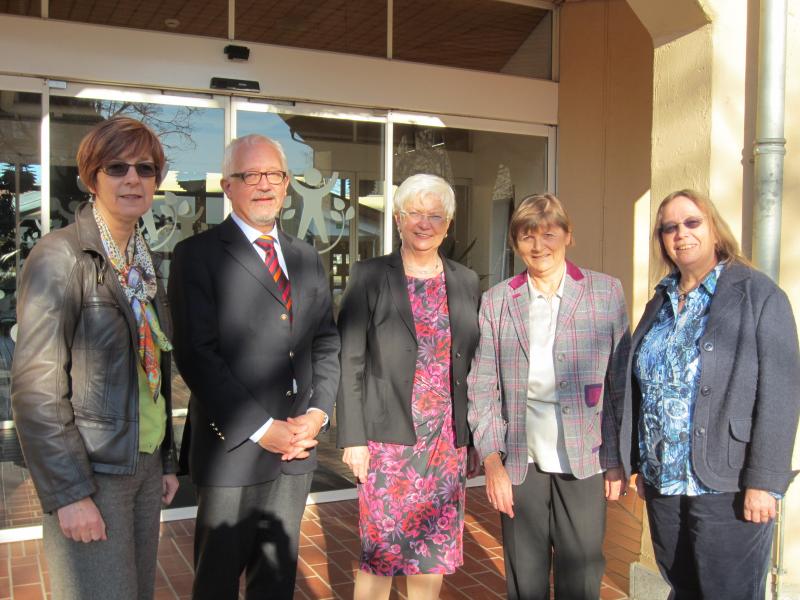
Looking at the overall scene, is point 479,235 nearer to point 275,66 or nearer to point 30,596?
point 275,66

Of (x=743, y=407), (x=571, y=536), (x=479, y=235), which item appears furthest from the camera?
(x=479, y=235)

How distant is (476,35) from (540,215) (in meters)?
3.88

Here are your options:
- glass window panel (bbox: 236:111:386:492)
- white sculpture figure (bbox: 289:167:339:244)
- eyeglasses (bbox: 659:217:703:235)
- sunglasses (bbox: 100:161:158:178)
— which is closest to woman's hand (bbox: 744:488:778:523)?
eyeglasses (bbox: 659:217:703:235)

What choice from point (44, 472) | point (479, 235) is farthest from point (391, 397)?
point (479, 235)

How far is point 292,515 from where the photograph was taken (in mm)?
2688

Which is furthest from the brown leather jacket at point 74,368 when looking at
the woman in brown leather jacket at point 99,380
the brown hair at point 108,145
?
the brown hair at point 108,145

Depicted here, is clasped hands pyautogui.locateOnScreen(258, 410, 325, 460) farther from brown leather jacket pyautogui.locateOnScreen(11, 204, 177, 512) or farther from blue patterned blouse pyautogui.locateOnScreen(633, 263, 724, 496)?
blue patterned blouse pyautogui.locateOnScreen(633, 263, 724, 496)

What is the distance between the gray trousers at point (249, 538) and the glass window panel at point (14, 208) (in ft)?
9.62

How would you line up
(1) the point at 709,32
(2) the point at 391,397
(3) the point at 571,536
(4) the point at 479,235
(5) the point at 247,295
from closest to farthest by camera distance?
(5) the point at 247,295
(3) the point at 571,536
(2) the point at 391,397
(1) the point at 709,32
(4) the point at 479,235

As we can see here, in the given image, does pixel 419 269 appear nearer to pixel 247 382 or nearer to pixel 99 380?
pixel 247 382

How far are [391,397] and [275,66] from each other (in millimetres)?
3210

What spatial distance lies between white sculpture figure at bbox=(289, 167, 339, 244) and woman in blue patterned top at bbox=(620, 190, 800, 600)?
3.44 m

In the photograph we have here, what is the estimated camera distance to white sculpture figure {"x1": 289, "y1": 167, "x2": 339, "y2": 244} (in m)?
5.68

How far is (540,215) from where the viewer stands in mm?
2807
